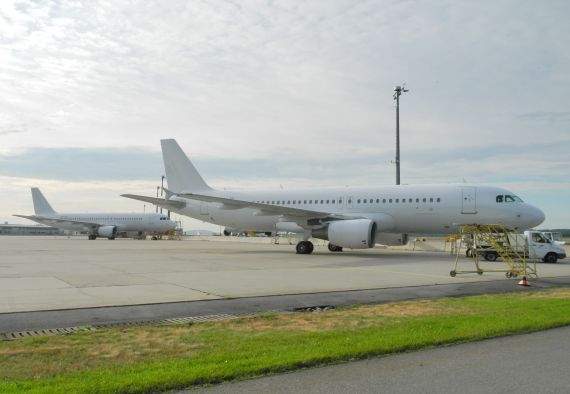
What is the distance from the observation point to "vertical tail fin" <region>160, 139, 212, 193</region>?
33.7 meters

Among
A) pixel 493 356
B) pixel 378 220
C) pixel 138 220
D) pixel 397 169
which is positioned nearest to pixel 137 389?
Result: pixel 493 356

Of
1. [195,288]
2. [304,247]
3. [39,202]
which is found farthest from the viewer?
[39,202]

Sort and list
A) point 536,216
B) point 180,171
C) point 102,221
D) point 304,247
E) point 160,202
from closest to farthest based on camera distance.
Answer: point 536,216 < point 304,247 < point 160,202 < point 180,171 < point 102,221

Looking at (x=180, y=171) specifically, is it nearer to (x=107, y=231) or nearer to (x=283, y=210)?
(x=283, y=210)

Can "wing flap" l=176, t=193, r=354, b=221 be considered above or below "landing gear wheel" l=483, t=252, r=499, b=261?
above

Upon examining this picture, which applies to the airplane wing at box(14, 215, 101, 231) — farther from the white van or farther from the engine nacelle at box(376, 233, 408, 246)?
the white van

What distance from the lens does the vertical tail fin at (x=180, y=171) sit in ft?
110

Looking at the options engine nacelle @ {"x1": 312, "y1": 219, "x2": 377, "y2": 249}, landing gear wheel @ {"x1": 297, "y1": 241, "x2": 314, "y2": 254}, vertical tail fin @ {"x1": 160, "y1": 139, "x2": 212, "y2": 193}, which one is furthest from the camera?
vertical tail fin @ {"x1": 160, "y1": 139, "x2": 212, "y2": 193}

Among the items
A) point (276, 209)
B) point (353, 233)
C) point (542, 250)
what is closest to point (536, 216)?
point (542, 250)

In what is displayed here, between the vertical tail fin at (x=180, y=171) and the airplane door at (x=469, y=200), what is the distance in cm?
1720

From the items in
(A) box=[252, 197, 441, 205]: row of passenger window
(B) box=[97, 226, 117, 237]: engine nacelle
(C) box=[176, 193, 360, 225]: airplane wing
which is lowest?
(B) box=[97, 226, 117, 237]: engine nacelle

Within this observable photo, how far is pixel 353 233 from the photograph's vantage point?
23250mm

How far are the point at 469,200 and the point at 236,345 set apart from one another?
66.8ft

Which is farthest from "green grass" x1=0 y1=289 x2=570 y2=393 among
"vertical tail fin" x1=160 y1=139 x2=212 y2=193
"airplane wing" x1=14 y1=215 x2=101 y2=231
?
"airplane wing" x1=14 y1=215 x2=101 y2=231
